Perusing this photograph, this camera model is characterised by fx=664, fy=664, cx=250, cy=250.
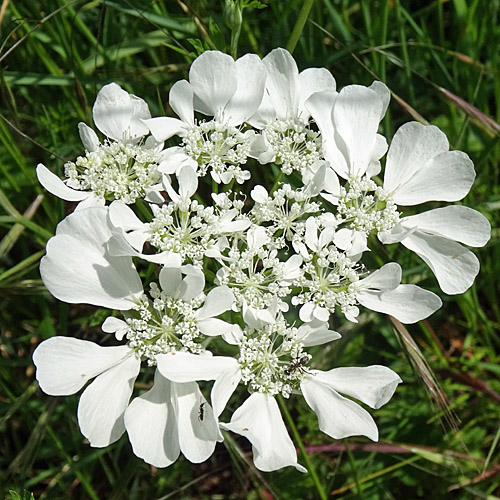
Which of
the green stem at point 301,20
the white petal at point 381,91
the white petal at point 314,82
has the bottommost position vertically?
the white petal at point 381,91

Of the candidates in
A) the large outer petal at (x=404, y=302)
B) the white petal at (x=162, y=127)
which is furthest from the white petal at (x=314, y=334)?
the white petal at (x=162, y=127)

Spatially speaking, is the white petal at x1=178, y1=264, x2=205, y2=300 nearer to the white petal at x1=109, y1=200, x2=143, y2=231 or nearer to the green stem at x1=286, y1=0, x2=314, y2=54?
the white petal at x1=109, y1=200, x2=143, y2=231

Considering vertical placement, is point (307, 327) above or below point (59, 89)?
below

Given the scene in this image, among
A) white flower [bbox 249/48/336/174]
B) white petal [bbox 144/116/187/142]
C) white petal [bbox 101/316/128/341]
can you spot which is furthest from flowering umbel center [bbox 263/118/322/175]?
white petal [bbox 101/316/128/341]

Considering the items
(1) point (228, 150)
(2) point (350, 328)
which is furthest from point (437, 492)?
(1) point (228, 150)

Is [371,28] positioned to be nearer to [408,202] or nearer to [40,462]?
[408,202]

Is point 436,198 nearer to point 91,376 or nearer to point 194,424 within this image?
point 194,424

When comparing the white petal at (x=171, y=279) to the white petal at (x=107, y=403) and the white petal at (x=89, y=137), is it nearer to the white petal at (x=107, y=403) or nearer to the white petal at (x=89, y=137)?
the white petal at (x=107, y=403)

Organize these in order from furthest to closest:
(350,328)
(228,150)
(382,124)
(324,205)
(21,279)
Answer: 1. (382,124)
2. (21,279)
3. (350,328)
4. (324,205)
5. (228,150)
